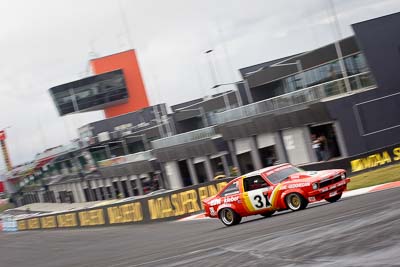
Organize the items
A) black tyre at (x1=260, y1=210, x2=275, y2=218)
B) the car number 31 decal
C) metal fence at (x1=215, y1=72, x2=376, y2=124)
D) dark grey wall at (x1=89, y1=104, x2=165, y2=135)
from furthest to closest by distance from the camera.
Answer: dark grey wall at (x1=89, y1=104, x2=165, y2=135) < metal fence at (x1=215, y1=72, x2=376, y2=124) < black tyre at (x1=260, y1=210, x2=275, y2=218) < the car number 31 decal

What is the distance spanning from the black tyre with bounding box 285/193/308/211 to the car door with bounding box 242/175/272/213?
1.92 feet

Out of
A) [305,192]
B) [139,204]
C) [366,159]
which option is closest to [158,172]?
[139,204]

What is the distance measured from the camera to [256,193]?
18.9m

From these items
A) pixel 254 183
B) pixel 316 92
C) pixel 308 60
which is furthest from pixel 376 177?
pixel 308 60

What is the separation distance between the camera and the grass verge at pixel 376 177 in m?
22.6

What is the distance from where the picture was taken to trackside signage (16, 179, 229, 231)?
29922 mm

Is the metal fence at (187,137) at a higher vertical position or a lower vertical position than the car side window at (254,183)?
higher

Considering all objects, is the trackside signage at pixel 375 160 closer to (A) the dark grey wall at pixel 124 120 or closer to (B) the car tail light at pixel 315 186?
(B) the car tail light at pixel 315 186

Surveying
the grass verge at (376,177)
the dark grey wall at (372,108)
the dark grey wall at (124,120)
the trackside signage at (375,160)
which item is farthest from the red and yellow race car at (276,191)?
the dark grey wall at (124,120)

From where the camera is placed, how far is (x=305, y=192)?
58.1 ft

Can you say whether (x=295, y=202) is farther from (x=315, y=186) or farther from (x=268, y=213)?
(x=268, y=213)

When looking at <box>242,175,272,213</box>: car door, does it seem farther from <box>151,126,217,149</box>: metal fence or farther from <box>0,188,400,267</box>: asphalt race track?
<box>151,126,217,149</box>: metal fence

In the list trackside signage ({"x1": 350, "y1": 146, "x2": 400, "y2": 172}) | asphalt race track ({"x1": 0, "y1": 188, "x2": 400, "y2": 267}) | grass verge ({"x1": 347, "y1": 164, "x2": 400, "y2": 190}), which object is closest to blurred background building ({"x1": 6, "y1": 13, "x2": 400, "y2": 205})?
trackside signage ({"x1": 350, "y1": 146, "x2": 400, "y2": 172})

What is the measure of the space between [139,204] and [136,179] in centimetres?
3375
